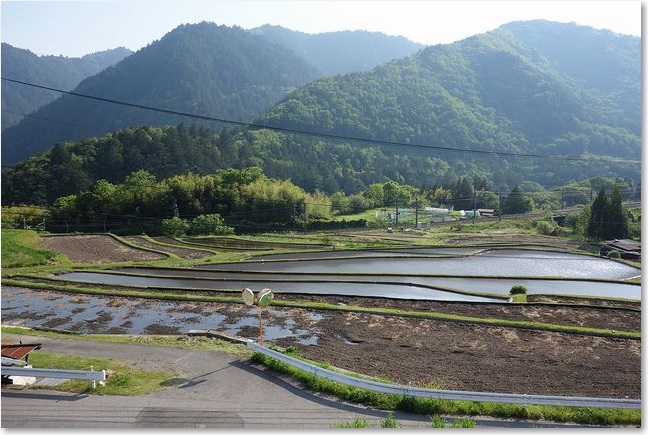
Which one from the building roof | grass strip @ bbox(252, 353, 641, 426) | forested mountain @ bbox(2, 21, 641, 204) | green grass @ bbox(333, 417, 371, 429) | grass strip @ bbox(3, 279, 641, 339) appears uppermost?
forested mountain @ bbox(2, 21, 641, 204)

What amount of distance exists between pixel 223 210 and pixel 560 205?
70008mm

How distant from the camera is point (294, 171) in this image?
11725 cm

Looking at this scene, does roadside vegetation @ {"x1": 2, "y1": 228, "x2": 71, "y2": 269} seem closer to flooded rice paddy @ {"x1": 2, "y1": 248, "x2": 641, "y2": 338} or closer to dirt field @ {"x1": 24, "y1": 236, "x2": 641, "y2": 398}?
flooded rice paddy @ {"x1": 2, "y1": 248, "x2": 641, "y2": 338}

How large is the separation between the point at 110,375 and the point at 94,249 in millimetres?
32006

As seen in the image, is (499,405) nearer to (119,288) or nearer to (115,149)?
(119,288)

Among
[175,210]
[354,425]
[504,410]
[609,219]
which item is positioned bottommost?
[504,410]

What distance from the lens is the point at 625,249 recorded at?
123 ft

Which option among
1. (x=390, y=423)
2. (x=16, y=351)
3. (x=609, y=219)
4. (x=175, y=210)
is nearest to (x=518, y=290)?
(x=390, y=423)

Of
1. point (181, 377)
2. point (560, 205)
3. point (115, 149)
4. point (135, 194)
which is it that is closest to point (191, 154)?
point (115, 149)

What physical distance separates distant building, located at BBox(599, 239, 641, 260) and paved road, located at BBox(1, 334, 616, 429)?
108 feet

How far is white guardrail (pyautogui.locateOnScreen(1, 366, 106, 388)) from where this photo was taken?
10109mm

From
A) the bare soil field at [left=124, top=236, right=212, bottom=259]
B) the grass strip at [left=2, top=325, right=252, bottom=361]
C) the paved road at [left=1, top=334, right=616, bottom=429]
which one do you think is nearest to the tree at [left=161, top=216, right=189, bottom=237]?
the bare soil field at [left=124, top=236, right=212, bottom=259]

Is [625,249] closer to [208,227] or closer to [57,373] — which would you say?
[208,227]

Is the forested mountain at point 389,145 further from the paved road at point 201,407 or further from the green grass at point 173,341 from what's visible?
the paved road at point 201,407
